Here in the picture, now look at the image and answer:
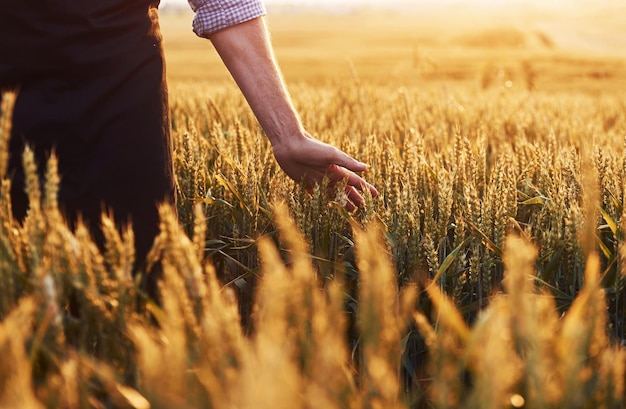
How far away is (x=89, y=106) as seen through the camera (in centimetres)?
161

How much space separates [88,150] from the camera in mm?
1625

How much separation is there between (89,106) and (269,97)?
0.43 metres

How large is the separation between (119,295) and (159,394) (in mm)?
293

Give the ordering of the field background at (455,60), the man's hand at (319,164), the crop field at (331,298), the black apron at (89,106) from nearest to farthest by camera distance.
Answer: the crop field at (331,298) → the black apron at (89,106) → the man's hand at (319,164) → the field background at (455,60)

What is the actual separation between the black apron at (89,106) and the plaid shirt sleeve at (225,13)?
7.7 inches

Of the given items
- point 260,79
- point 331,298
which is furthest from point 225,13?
point 331,298

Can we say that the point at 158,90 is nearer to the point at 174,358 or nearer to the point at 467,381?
the point at 467,381

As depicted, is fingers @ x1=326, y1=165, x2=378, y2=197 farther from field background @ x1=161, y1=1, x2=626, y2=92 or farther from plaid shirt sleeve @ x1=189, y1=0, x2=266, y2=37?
field background @ x1=161, y1=1, x2=626, y2=92

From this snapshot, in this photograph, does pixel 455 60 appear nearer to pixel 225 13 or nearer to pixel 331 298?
pixel 225 13

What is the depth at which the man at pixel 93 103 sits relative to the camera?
1.58 m

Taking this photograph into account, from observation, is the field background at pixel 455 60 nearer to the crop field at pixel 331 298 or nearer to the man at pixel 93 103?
the crop field at pixel 331 298

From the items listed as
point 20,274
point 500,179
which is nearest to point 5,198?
point 20,274

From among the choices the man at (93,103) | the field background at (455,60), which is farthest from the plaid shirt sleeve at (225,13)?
the field background at (455,60)

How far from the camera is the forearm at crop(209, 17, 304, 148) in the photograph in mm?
1802
